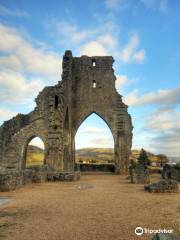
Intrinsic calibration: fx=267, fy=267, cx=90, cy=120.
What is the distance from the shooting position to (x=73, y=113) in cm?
2373

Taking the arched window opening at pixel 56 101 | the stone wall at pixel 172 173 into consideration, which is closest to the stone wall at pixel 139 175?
the stone wall at pixel 172 173

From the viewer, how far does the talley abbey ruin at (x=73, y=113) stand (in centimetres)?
2102

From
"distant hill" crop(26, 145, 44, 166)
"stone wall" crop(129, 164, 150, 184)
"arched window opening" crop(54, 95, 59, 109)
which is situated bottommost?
"stone wall" crop(129, 164, 150, 184)

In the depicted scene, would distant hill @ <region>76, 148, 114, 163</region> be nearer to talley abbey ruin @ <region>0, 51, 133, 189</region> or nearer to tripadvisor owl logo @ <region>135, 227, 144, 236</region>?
talley abbey ruin @ <region>0, 51, 133, 189</region>

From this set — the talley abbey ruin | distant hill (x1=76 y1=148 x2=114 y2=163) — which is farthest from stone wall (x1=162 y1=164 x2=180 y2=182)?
distant hill (x1=76 y1=148 x2=114 y2=163)

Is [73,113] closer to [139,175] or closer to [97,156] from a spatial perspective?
[139,175]

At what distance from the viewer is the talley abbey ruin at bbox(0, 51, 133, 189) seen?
21.0 m

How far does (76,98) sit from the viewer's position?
2403 cm

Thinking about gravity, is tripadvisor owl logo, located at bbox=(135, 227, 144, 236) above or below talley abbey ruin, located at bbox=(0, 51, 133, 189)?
below

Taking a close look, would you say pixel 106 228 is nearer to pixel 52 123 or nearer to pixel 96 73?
pixel 52 123

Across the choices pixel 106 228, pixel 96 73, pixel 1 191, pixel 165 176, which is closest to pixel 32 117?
pixel 96 73

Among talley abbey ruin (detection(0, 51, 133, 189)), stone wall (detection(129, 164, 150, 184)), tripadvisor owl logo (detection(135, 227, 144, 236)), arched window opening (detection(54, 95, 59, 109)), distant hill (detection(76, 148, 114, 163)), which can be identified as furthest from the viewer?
distant hill (detection(76, 148, 114, 163))

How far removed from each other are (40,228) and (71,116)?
64.6 feet

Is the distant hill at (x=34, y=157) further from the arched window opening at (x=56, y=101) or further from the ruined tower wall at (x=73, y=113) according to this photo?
the arched window opening at (x=56, y=101)
